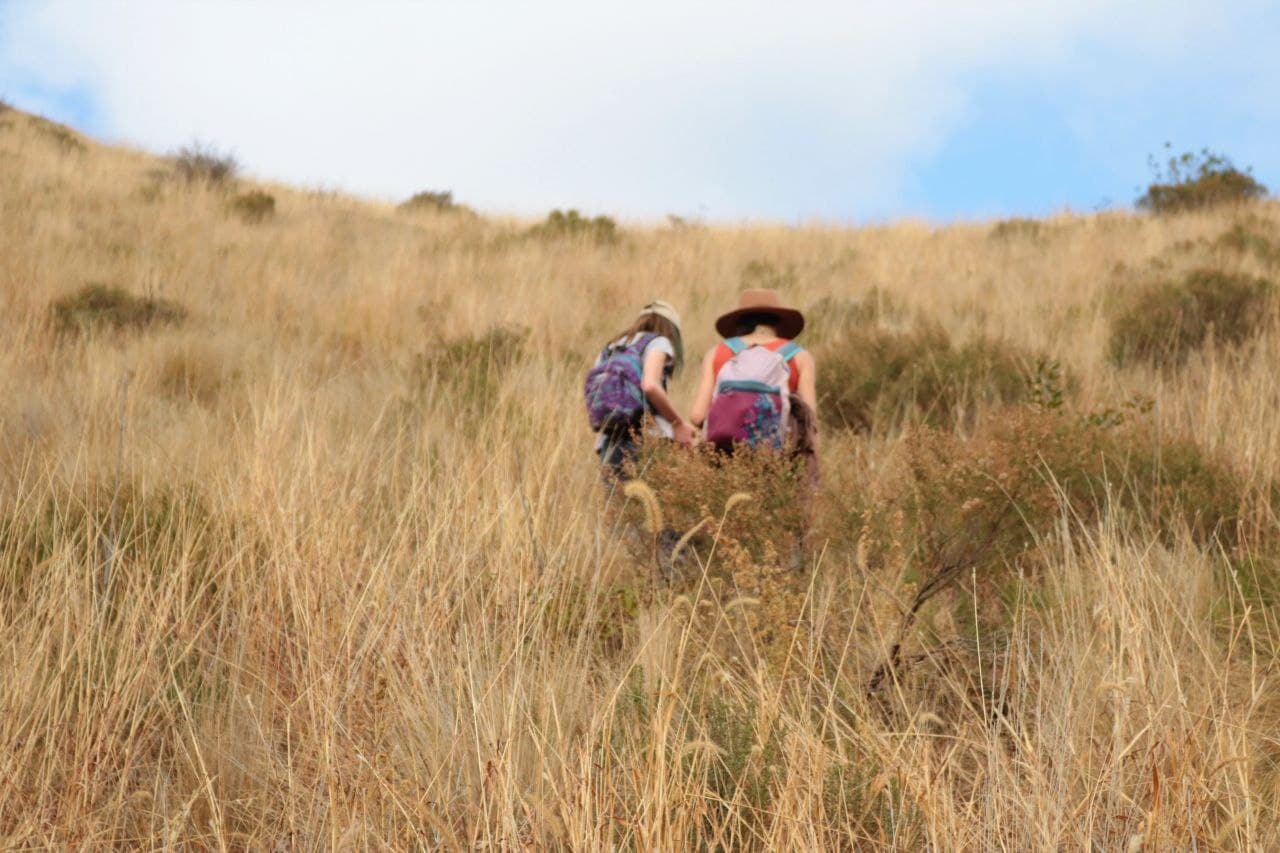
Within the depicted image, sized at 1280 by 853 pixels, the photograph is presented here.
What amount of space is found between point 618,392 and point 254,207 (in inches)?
498

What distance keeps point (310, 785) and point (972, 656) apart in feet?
6.79

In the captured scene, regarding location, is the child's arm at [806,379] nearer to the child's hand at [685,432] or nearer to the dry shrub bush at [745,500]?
the child's hand at [685,432]

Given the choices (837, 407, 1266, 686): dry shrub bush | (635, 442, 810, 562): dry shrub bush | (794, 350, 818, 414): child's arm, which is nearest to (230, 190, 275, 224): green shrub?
(794, 350, 818, 414): child's arm

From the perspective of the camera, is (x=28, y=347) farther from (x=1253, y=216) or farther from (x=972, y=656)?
(x=1253, y=216)

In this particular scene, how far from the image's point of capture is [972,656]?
3.38 m

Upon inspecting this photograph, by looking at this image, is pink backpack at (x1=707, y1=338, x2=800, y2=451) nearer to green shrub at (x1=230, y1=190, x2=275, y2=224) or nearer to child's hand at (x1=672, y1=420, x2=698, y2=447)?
child's hand at (x1=672, y1=420, x2=698, y2=447)

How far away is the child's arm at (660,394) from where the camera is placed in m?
4.80

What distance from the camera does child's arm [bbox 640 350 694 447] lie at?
189 inches

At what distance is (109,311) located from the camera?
28.8 ft

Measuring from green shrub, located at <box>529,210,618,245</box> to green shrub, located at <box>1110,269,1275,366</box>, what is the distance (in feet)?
26.8

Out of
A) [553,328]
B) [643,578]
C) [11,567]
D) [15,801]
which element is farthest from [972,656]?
A: [553,328]

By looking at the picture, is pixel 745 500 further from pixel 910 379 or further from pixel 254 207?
pixel 254 207

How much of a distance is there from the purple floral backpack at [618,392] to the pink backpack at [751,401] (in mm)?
420

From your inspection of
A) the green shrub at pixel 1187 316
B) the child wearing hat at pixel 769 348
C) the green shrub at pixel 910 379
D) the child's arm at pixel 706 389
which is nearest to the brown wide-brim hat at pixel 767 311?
the child wearing hat at pixel 769 348
